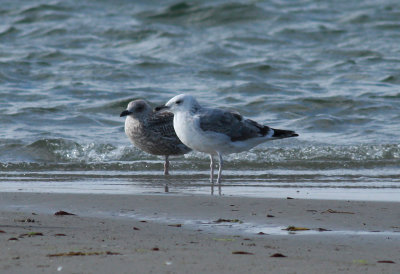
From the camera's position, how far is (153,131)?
33.1ft

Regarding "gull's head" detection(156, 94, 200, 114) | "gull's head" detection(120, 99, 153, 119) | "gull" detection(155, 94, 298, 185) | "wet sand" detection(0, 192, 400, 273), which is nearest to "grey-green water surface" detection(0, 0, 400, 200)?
"gull" detection(155, 94, 298, 185)

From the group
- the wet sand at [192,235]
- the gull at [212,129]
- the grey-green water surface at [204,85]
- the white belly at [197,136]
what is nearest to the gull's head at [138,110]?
the grey-green water surface at [204,85]

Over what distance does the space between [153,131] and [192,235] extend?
477cm

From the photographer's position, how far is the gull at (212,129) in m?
8.67

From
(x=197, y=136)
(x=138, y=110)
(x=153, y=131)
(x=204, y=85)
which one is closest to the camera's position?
(x=197, y=136)

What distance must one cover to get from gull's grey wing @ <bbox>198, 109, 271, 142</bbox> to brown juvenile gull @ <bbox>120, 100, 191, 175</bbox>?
1.23 metres

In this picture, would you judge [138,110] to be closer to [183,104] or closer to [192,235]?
[183,104]

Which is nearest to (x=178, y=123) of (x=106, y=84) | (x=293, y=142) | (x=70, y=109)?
(x=293, y=142)

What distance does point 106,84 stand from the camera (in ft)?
55.7

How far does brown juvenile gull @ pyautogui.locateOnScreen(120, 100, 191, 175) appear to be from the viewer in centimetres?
1007

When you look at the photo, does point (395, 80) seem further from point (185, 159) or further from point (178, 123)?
point (178, 123)

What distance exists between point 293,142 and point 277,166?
1528mm

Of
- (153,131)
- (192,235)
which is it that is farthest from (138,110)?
(192,235)

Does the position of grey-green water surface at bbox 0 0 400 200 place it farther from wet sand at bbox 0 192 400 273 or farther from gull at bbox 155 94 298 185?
wet sand at bbox 0 192 400 273
